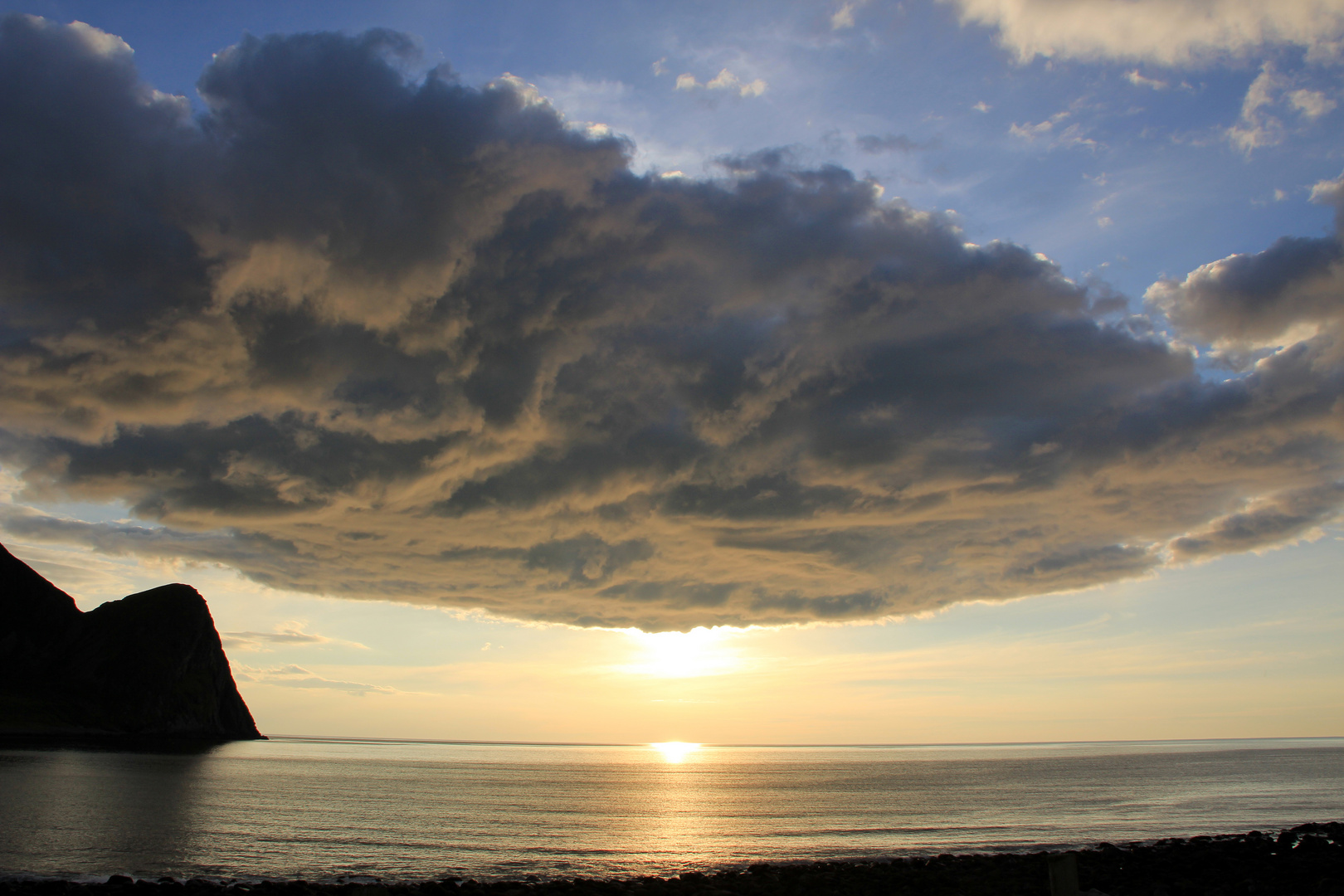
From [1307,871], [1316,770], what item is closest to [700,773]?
[1316,770]

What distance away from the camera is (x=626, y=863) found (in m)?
47.5

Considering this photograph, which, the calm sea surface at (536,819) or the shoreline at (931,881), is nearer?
the shoreline at (931,881)

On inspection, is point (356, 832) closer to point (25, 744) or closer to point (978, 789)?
point (978, 789)

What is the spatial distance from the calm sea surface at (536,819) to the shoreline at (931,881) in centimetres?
556

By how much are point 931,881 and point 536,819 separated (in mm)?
49271

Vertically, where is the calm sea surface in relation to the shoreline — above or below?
below

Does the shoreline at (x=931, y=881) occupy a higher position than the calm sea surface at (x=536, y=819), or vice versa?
the shoreline at (x=931, y=881)

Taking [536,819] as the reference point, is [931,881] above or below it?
above

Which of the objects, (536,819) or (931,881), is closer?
(931,881)

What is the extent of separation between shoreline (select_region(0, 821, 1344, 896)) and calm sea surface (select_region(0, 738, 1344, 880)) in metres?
5.56

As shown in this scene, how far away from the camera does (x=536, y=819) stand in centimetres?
7550

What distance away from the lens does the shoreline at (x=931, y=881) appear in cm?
3306

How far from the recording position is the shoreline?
1302 inches

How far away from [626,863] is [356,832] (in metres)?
25.4
